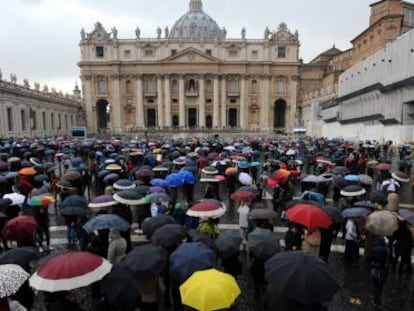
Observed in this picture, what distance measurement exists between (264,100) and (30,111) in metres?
44.6

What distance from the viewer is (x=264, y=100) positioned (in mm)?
75125

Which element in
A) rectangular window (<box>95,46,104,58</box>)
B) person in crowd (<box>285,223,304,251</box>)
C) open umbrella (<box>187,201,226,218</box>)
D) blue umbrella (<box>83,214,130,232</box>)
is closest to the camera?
blue umbrella (<box>83,214,130,232</box>)

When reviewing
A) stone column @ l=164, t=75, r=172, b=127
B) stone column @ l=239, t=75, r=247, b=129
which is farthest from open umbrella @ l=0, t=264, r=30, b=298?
stone column @ l=239, t=75, r=247, b=129

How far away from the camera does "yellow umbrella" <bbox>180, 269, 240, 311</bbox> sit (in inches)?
146

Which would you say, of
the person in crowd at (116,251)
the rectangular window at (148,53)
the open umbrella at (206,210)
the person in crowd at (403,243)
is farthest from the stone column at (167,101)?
the person in crowd at (116,251)

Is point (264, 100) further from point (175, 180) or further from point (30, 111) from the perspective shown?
point (175, 180)

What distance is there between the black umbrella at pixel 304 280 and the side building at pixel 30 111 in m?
41.0

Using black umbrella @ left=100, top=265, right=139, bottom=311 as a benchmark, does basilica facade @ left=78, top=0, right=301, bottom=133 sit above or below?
above

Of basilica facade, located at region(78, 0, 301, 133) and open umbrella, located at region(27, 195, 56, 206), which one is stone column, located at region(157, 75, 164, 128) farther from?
open umbrella, located at region(27, 195, 56, 206)

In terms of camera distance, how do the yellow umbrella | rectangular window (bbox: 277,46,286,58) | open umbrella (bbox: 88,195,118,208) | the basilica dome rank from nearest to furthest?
the yellow umbrella, open umbrella (bbox: 88,195,118,208), rectangular window (bbox: 277,46,286,58), the basilica dome

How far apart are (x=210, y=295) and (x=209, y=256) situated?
3.32 ft

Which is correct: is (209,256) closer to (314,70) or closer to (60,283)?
(60,283)

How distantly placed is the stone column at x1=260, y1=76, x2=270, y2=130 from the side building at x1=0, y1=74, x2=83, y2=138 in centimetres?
3691

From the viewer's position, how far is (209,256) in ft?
15.6
